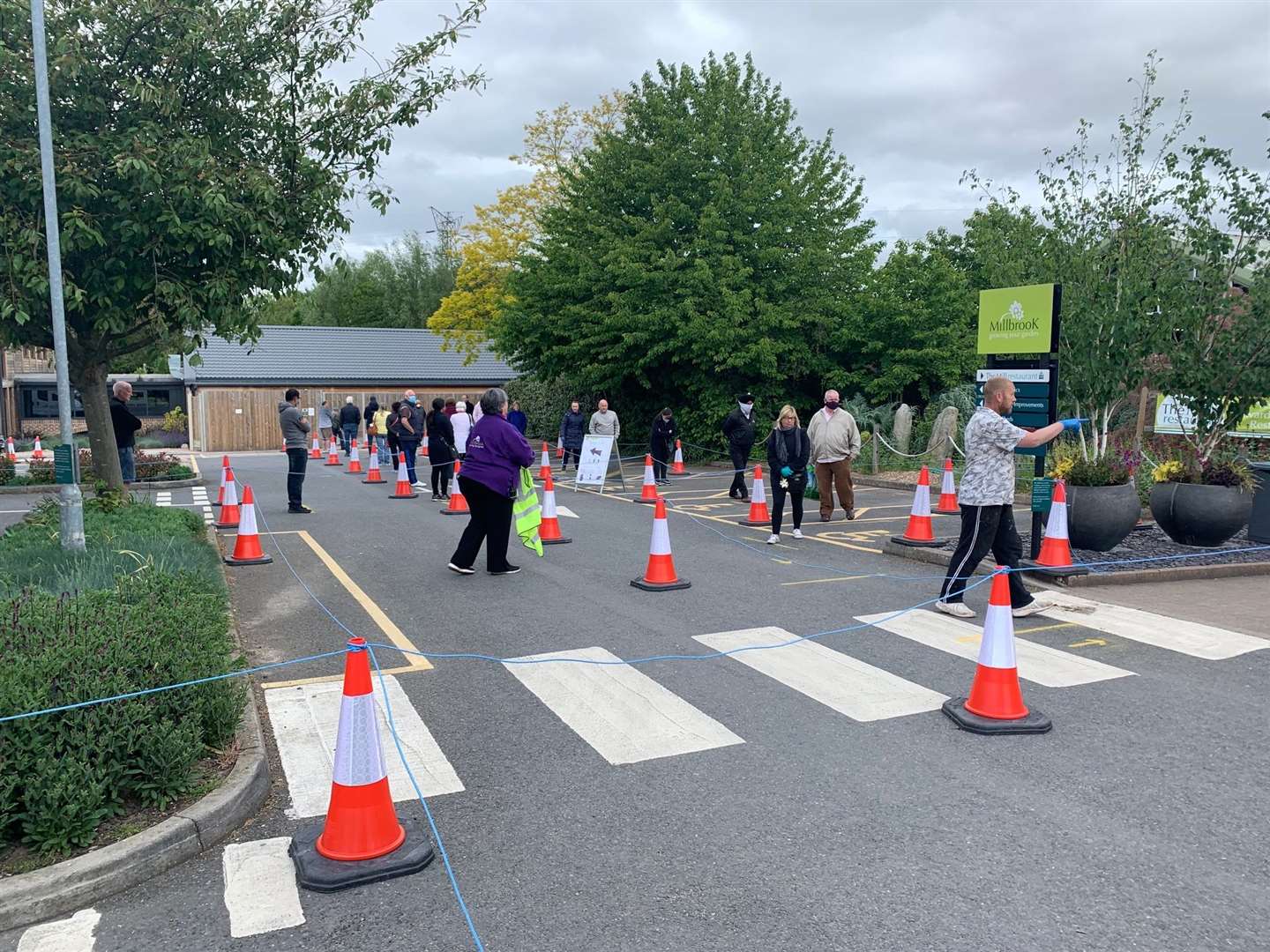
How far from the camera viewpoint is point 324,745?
5.10 meters

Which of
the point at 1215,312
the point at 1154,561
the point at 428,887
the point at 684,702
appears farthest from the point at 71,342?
the point at 1215,312

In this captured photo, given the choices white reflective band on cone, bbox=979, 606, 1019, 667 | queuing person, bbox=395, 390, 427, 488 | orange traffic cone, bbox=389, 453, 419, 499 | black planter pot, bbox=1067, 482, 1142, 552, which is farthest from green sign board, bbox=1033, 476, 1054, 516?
queuing person, bbox=395, 390, 427, 488

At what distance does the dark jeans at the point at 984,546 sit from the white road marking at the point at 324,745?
463cm

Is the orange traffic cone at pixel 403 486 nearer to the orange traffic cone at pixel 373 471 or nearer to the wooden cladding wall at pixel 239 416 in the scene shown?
the orange traffic cone at pixel 373 471

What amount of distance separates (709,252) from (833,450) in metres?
11.9

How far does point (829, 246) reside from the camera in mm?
25125

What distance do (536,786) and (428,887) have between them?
983 millimetres

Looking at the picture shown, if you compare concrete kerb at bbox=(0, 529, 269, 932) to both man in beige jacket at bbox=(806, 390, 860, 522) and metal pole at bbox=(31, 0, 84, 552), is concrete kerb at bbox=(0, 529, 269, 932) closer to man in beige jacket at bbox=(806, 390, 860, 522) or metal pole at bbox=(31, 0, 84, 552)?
metal pole at bbox=(31, 0, 84, 552)

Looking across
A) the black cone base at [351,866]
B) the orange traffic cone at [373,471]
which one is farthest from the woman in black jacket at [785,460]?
the orange traffic cone at [373,471]

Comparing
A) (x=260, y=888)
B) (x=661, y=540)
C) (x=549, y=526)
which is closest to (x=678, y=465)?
(x=549, y=526)

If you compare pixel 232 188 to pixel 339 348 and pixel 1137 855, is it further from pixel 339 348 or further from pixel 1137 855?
pixel 339 348

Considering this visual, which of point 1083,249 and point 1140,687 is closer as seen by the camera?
point 1140,687

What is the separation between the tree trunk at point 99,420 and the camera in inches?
474

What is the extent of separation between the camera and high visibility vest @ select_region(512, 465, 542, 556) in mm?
9906
